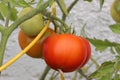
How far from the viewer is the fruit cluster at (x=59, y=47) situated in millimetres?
686

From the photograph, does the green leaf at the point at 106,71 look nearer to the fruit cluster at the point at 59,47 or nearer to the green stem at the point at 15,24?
the fruit cluster at the point at 59,47

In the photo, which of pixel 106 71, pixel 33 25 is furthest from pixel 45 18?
pixel 106 71

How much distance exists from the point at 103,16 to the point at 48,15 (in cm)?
148

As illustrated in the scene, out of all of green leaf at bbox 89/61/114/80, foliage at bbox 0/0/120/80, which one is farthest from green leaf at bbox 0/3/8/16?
green leaf at bbox 89/61/114/80

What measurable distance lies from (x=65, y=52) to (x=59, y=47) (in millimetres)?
14

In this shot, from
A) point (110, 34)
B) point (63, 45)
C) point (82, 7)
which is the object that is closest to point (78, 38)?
point (63, 45)

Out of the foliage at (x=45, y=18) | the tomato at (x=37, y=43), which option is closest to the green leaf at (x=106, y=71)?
the foliage at (x=45, y=18)

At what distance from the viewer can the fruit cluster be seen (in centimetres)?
69

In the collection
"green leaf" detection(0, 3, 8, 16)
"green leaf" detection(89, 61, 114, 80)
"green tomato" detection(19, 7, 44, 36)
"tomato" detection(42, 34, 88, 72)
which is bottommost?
"green leaf" detection(89, 61, 114, 80)

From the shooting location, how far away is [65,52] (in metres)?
0.69

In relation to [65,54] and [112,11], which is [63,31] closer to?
[65,54]

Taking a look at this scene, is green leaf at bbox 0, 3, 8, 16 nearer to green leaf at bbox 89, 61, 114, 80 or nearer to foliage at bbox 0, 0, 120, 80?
foliage at bbox 0, 0, 120, 80

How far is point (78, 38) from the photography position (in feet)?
2.29

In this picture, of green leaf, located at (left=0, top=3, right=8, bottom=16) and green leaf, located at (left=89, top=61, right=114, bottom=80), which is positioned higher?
green leaf, located at (left=0, top=3, right=8, bottom=16)
